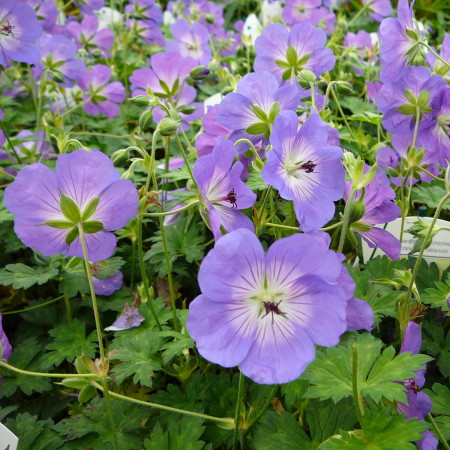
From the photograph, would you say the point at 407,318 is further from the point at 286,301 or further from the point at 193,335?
the point at 193,335

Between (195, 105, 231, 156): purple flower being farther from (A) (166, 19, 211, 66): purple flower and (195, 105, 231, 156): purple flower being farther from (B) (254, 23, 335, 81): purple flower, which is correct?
(A) (166, 19, 211, 66): purple flower

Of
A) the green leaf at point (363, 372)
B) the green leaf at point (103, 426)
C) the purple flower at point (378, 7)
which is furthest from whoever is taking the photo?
the purple flower at point (378, 7)

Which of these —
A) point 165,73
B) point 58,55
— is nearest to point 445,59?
point 165,73

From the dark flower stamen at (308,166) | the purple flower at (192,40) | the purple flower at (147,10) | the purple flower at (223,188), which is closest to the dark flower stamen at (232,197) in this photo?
the purple flower at (223,188)

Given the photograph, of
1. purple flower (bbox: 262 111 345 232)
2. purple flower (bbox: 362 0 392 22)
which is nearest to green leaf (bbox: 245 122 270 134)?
purple flower (bbox: 262 111 345 232)

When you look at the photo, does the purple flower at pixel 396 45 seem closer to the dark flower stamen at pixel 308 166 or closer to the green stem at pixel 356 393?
the dark flower stamen at pixel 308 166

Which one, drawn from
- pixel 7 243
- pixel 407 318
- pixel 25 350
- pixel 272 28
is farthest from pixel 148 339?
pixel 272 28
